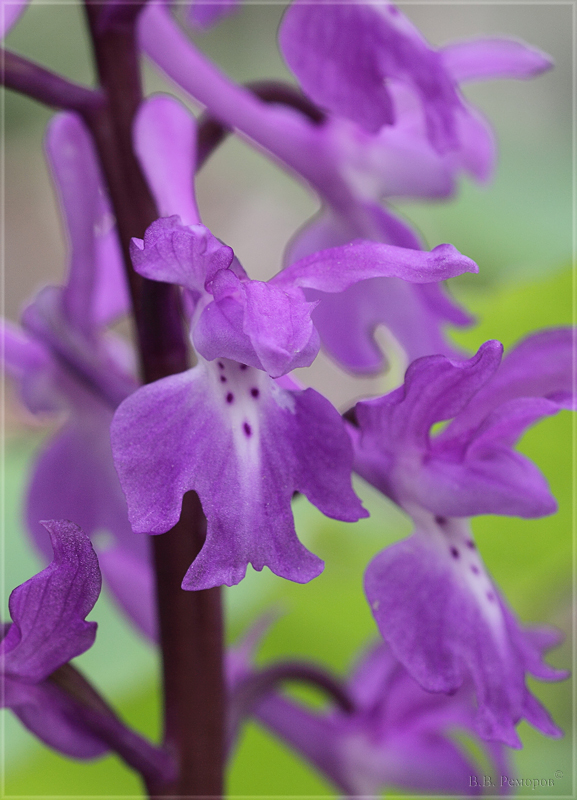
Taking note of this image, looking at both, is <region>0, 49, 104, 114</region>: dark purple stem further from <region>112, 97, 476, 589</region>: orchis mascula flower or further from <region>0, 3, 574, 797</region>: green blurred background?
<region>0, 3, 574, 797</region>: green blurred background

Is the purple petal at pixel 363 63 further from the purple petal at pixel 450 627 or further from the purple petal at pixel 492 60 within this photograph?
the purple petal at pixel 450 627

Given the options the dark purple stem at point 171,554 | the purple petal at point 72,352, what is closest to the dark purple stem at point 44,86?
the dark purple stem at point 171,554

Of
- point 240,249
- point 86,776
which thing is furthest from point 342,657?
point 240,249

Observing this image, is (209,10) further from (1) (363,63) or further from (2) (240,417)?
(2) (240,417)

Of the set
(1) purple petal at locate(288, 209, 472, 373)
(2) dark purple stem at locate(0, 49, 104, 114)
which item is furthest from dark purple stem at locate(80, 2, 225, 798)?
(1) purple petal at locate(288, 209, 472, 373)

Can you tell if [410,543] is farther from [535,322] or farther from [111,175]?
[535,322]

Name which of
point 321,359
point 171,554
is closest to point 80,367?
point 171,554

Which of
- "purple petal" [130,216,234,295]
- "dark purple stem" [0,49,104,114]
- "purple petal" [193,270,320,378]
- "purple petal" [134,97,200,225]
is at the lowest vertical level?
Result: "purple petal" [193,270,320,378]
